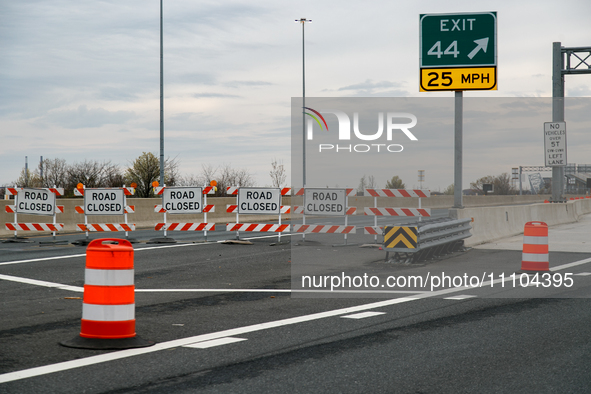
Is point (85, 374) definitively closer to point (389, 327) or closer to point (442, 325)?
point (389, 327)

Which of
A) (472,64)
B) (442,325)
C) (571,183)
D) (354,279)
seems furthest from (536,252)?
(571,183)

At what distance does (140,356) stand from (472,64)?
45.4 feet

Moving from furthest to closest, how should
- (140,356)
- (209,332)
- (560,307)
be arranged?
(560,307)
(209,332)
(140,356)

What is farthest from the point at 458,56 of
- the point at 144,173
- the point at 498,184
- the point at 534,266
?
the point at 498,184

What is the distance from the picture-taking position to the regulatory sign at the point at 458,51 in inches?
669

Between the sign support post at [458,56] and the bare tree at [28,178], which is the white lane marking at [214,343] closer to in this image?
the sign support post at [458,56]

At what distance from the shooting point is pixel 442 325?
738cm

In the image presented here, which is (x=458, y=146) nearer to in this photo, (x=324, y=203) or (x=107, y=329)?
(x=324, y=203)

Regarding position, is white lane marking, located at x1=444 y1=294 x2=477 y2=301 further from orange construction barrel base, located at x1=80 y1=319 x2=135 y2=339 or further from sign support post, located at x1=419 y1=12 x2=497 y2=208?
sign support post, located at x1=419 y1=12 x2=497 y2=208

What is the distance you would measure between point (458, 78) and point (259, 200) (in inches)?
264

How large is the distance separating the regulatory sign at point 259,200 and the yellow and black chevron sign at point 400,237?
215 inches

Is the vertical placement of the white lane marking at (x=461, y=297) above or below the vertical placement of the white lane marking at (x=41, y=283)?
above

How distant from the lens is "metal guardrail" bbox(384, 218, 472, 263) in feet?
45.2

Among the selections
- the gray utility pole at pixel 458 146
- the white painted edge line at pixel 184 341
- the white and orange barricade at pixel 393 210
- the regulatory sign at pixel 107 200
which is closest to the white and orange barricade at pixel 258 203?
the white and orange barricade at pixel 393 210
